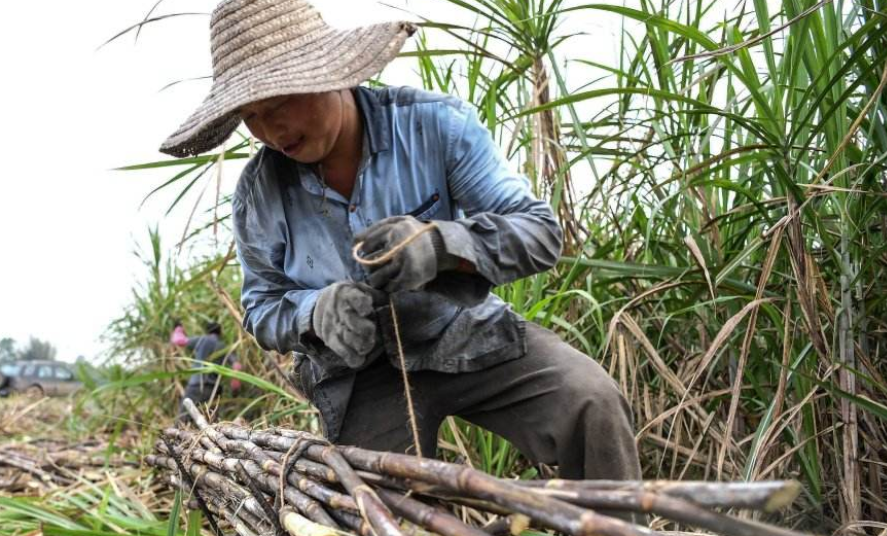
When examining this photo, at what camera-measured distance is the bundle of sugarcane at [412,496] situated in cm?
98

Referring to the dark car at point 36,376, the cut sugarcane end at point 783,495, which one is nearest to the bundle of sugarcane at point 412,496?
the cut sugarcane end at point 783,495

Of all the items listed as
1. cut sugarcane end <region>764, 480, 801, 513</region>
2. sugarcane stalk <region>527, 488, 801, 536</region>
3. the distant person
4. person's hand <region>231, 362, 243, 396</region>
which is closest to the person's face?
sugarcane stalk <region>527, 488, 801, 536</region>

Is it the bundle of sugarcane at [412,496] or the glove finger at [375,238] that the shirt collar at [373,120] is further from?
the bundle of sugarcane at [412,496]

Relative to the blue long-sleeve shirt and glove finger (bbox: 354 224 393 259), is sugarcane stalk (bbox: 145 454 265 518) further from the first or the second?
glove finger (bbox: 354 224 393 259)

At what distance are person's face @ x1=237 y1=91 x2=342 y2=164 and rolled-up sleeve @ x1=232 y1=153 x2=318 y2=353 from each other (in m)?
0.21

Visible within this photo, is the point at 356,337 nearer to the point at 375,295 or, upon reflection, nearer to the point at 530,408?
the point at 375,295

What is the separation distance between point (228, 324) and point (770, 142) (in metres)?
4.61

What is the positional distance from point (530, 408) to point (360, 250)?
0.56m

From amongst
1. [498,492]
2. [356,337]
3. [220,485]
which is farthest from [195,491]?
[498,492]

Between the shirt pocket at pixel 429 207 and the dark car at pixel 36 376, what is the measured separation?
42.7ft

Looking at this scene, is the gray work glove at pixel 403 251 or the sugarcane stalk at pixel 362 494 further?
the gray work glove at pixel 403 251

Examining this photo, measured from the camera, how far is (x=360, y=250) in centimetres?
179

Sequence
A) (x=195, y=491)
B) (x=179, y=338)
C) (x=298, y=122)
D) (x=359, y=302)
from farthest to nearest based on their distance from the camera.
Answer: (x=179, y=338), (x=195, y=491), (x=298, y=122), (x=359, y=302)

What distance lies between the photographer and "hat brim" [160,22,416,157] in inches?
71.3
